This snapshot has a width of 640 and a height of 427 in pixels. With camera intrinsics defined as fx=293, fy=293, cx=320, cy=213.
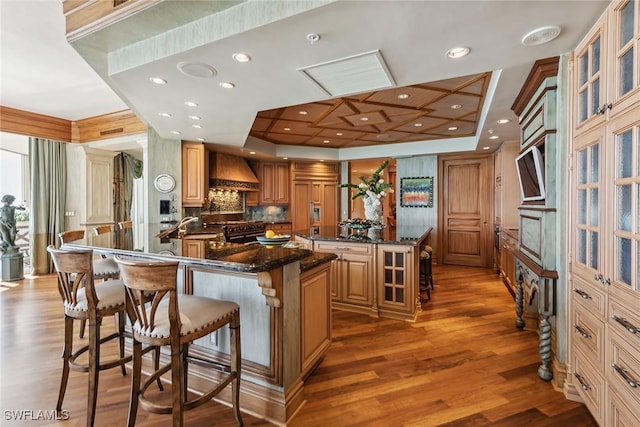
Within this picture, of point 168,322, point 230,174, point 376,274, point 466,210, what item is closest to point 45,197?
point 230,174

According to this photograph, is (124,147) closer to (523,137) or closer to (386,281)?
(386,281)

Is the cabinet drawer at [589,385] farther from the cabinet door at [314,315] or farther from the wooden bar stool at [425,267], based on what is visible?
the wooden bar stool at [425,267]

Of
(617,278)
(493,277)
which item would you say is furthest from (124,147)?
(493,277)

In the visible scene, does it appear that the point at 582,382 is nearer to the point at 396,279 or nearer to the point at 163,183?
the point at 396,279

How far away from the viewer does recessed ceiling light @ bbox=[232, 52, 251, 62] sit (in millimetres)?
2114

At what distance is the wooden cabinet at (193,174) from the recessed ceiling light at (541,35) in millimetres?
4859

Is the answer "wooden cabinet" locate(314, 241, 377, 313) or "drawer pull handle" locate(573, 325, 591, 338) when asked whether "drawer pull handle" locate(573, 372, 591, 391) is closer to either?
"drawer pull handle" locate(573, 325, 591, 338)

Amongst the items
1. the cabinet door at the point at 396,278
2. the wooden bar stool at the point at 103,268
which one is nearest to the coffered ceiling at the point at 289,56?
the wooden bar stool at the point at 103,268

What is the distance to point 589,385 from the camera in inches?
68.6

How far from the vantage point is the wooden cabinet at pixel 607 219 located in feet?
4.41

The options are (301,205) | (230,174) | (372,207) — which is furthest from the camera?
(301,205)

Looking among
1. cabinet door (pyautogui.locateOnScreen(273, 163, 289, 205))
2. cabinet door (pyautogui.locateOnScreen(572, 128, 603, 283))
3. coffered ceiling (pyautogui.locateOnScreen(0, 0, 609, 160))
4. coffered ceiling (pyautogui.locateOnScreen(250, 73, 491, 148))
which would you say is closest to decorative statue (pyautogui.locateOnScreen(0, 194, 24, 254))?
coffered ceiling (pyautogui.locateOnScreen(0, 0, 609, 160))

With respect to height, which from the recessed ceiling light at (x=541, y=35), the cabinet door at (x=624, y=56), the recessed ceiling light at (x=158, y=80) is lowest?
the cabinet door at (x=624, y=56)

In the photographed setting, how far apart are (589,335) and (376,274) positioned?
A: 1943 millimetres
